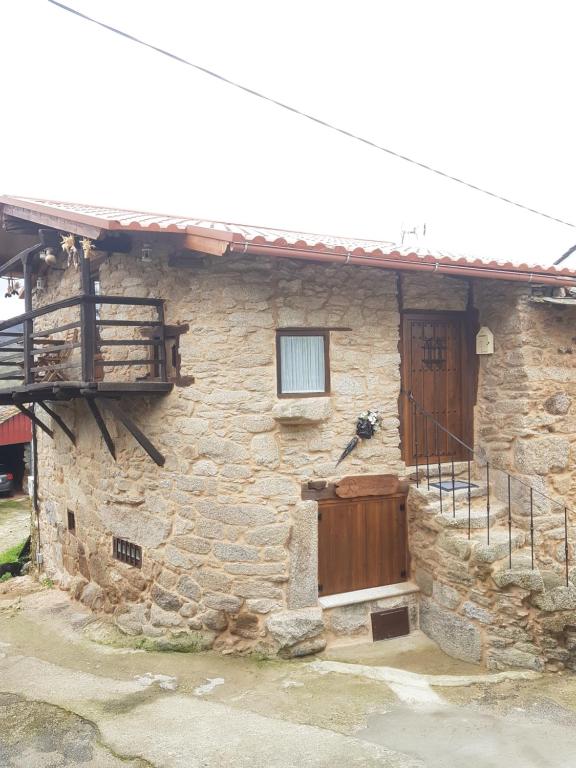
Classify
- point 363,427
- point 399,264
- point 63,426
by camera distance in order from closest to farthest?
point 399,264, point 363,427, point 63,426

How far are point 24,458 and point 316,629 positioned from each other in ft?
54.7

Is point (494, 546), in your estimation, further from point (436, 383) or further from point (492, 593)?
point (436, 383)

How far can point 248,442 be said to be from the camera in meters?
6.12

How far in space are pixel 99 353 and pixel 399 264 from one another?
3.86m

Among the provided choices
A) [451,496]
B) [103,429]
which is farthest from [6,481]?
[451,496]

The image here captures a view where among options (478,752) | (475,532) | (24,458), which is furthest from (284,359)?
(24,458)

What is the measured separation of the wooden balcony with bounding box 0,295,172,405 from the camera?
6.09 metres

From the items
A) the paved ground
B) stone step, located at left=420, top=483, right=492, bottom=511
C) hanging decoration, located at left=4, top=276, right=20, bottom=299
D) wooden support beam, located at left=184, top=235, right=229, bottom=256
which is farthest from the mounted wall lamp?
the paved ground

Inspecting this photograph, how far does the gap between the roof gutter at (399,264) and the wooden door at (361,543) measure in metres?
2.61

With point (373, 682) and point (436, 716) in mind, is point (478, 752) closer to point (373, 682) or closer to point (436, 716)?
point (436, 716)

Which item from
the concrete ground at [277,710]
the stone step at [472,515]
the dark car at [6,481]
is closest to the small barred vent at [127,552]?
the concrete ground at [277,710]

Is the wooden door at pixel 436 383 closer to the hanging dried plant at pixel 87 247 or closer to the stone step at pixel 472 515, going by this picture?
the stone step at pixel 472 515

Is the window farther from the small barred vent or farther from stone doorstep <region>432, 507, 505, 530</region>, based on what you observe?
the small barred vent

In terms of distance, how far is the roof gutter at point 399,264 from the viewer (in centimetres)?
538
